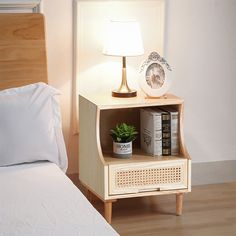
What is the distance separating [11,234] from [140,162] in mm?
1343

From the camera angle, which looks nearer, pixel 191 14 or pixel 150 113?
pixel 150 113

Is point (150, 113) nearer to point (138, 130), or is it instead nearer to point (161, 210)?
point (138, 130)

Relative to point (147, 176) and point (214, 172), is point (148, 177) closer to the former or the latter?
point (147, 176)

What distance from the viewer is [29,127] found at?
129 inches

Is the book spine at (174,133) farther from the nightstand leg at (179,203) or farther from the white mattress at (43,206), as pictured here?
the white mattress at (43,206)

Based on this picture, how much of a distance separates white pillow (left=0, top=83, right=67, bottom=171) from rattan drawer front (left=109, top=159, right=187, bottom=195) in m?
0.31

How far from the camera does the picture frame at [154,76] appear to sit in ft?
12.2

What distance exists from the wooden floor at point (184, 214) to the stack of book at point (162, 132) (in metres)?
0.34

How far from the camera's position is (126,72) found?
13.0 feet

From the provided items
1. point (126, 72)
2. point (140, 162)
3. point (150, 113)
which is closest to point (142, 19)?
point (126, 72)

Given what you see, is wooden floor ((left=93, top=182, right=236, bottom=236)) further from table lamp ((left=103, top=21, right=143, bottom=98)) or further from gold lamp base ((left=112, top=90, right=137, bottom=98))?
table lamp ((left=103, top=21, right=143, bottom=98))

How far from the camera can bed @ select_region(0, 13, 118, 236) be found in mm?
2500

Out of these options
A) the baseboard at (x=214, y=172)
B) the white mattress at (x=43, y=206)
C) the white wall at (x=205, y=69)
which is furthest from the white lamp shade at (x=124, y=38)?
the baseboard at (x=214, y=172)

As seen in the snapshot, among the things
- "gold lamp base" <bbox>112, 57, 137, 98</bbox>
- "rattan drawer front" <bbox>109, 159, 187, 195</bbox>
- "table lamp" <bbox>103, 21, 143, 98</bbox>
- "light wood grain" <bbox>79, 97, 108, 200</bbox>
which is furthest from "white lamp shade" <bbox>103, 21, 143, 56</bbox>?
"rattan drawer front" <bbox>109, 159, 187, 195</bbox>
